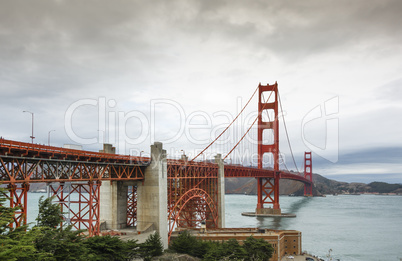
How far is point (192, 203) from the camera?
53.7m

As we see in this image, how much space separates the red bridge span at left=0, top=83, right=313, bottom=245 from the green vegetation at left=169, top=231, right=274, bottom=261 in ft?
6.59

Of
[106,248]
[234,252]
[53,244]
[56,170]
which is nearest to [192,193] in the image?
[234,252]

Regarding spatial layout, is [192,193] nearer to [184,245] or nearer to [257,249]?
[184,245]

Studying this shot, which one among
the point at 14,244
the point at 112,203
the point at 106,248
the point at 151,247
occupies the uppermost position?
the point at 14,244

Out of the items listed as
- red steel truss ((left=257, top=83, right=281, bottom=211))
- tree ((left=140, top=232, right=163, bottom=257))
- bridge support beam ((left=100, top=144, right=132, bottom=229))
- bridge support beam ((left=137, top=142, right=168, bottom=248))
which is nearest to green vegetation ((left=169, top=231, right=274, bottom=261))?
bridge support beam ((left=137, top=142, right=168, bottom=248))

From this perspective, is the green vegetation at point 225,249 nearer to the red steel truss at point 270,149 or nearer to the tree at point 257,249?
the tree at point 257,249

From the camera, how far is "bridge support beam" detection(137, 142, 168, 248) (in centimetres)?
3547

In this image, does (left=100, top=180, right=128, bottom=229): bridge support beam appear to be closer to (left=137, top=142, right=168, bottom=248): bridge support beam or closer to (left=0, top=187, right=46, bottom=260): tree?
(left=137, top=142, right=168, bottom=248): bridge support beam

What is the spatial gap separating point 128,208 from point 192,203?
14.3m

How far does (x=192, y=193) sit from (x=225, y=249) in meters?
15.5

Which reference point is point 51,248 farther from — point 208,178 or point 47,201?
point 208,178

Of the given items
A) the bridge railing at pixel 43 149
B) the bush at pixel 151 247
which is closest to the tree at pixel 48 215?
the bridge railing at pixel 43 149

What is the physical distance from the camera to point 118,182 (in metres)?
38.8

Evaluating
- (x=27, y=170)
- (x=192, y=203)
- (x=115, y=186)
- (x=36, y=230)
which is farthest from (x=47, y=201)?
(x=192, y=203)
